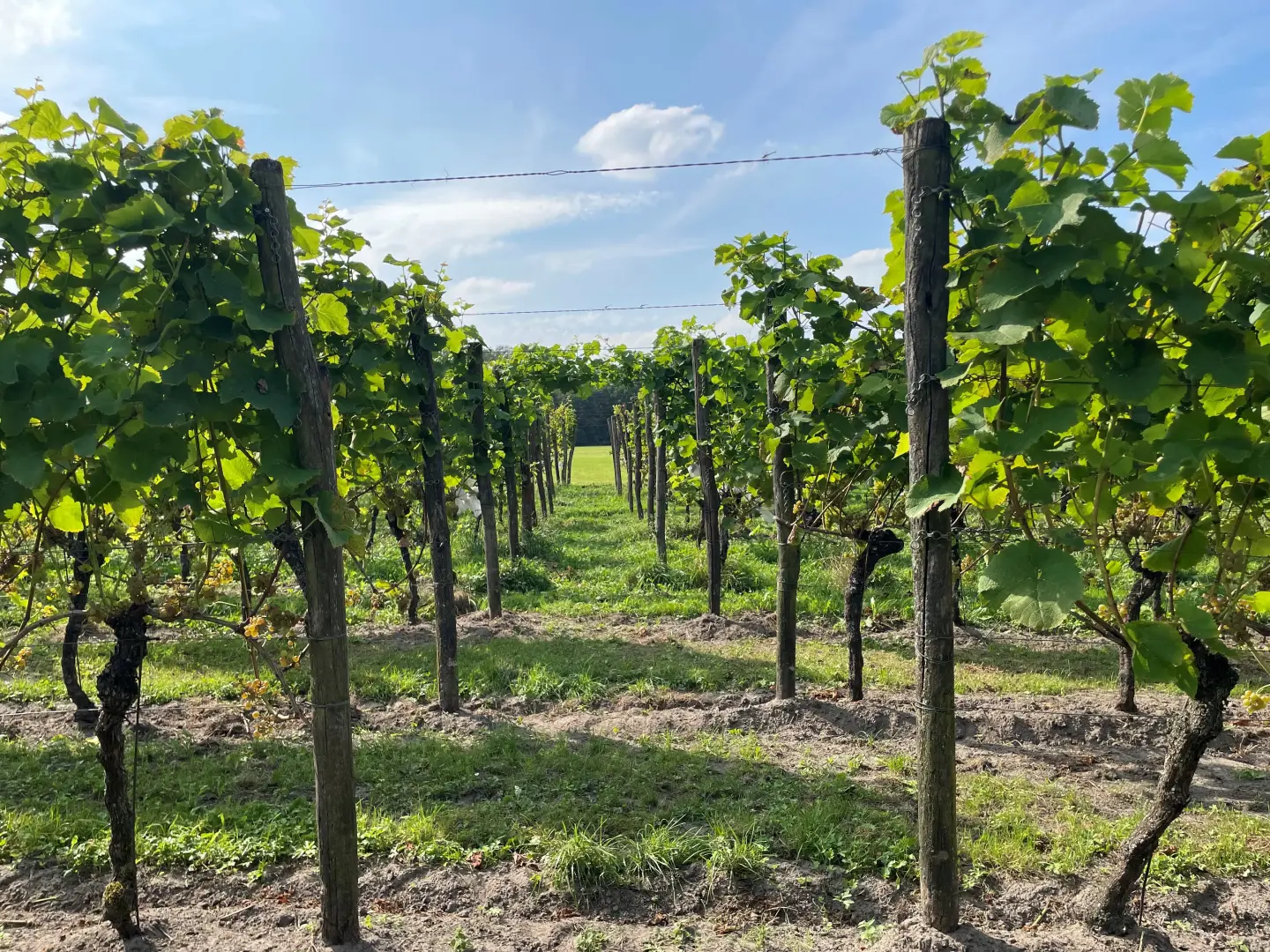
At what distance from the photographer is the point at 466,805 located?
4246 millimetres

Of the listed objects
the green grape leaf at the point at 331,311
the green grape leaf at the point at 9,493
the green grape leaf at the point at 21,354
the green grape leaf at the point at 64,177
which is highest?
the green grape leaf at the point at 64,177

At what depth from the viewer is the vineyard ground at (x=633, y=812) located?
3100 mm

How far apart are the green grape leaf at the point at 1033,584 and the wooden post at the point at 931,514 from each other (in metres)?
0.45

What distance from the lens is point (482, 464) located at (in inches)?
345

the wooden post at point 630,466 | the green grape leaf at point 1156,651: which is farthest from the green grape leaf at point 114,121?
the wooden post at point 630,466

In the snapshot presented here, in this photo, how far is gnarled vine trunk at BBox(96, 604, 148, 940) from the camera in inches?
116

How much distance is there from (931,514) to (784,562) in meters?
2.81

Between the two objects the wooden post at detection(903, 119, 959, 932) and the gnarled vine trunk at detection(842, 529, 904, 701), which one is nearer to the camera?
the wooden post at detection(903, 119, 959, 932)

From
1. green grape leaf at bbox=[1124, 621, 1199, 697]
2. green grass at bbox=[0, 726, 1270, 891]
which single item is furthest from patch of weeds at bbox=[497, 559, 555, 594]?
green grape leaf at bbox=[1124, 621, 1199, 697]

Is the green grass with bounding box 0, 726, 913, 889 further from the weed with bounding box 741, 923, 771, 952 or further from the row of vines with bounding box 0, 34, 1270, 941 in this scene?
the row of vines with bounding box 0, 34, 1270, 941

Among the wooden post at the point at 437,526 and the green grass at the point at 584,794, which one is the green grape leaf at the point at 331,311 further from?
the wooden post at the point at 437,526

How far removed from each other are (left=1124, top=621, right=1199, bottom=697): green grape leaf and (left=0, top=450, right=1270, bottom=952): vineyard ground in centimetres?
124

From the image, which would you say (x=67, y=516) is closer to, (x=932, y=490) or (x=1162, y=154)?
(x=932, y=490)

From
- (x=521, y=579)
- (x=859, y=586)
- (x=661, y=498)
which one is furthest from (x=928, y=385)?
(x=521, y=579)
